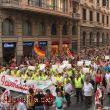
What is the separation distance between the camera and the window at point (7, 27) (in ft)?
112

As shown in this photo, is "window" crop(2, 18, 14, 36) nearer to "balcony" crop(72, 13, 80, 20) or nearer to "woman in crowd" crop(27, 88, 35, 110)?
"balcony" crop(72, 13, 80, 20)

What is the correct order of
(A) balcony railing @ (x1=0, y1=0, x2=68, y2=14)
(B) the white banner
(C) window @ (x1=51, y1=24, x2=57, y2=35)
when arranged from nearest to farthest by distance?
(B) the white banner → (A) balcony railing @ (x1=0, y1=0, x2=68, y2=14) → (C) window @ (x1=51, y1=24, x2=57, y2=35)

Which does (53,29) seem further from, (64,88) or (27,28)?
(64,88)

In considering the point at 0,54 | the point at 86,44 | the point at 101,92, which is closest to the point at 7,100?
the point at 101,92

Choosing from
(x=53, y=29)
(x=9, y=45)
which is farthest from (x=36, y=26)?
(x=9, y=45)

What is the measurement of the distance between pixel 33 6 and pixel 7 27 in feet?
13.9

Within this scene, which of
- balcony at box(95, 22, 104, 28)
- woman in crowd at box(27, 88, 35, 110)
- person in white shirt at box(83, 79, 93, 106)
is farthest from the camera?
balcony at box(95, 22, 104, 28)

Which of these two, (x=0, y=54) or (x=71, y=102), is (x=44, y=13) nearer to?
(x=0, y=54)

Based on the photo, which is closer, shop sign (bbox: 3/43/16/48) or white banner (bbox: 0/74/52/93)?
white banner (bbox: 0/74/52/93)

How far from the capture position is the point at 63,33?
46.9 metres

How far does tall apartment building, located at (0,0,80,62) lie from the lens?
34.2 metres

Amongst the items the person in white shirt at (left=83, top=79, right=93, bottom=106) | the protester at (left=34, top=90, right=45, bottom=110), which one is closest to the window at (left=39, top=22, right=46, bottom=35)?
the person in white shirt at (left=83, top=79, right=93, bottom=106)

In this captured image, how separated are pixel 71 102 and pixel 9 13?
17876 millimetres

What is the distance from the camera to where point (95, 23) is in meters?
60.9
